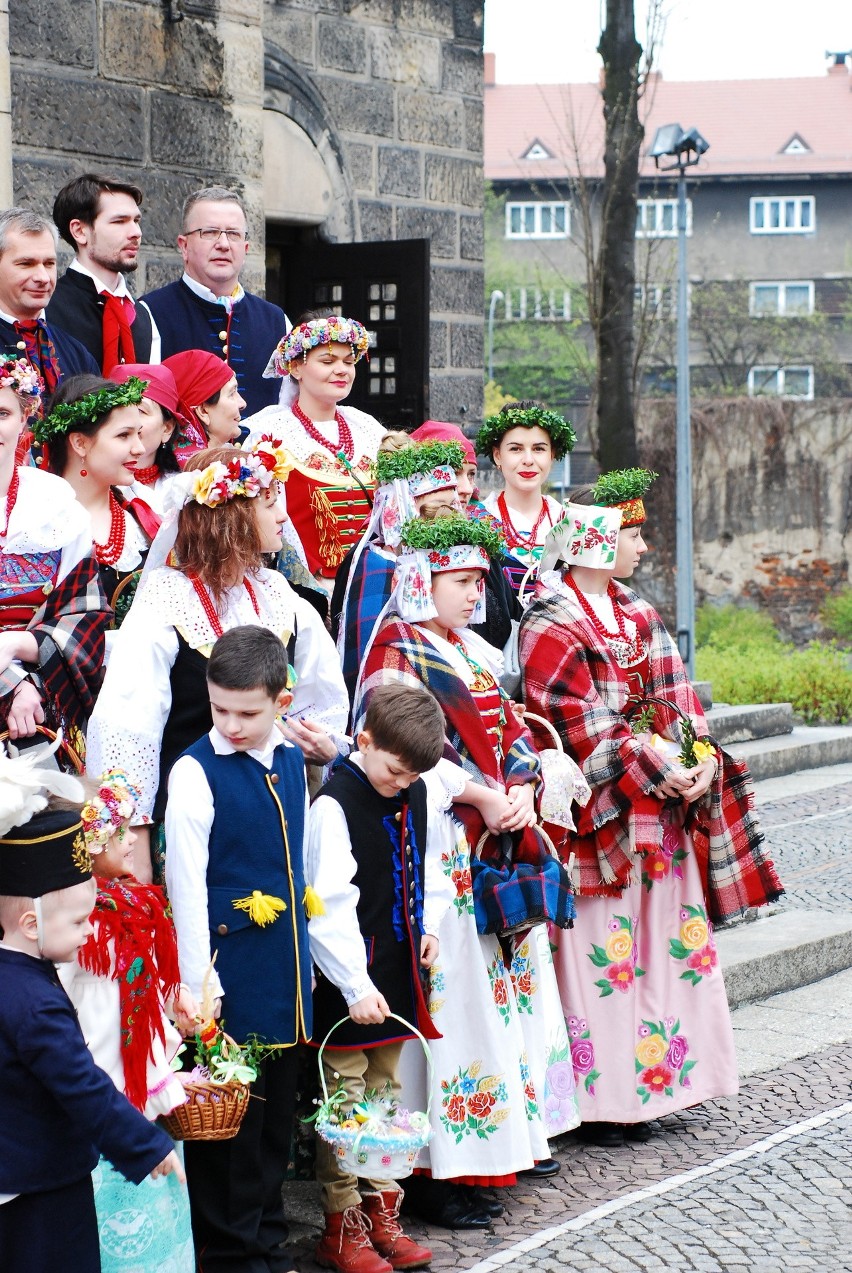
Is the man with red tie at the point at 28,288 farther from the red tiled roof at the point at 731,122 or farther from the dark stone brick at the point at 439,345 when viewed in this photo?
the red tiled roof at the point at 731,122

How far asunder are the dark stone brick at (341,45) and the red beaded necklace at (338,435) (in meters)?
4.60

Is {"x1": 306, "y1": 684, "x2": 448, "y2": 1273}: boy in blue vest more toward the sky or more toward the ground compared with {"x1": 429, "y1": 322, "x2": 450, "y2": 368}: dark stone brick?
more toward the ground

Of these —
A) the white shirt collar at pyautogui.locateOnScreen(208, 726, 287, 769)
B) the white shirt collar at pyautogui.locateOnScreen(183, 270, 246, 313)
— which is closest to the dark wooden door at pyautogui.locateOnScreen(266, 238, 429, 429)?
the white shirt collar at pyautogui.locateOnScreen(183, 270, 246, 313)

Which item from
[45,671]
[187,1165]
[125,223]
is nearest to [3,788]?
[45,671]

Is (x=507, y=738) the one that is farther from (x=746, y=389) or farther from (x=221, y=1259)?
(x=746, y=389)

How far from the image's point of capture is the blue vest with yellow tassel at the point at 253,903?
392 centimetres

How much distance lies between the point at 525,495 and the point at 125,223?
1.56 m

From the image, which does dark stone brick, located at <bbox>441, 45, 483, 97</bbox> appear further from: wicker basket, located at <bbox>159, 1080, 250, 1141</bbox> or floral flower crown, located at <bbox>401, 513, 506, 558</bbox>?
wicker basket, located at <bbox>159, 1080, 250, 1141</bbox>

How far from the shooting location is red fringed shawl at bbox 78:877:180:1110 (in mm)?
3518

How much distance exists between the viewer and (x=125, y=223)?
5.61 meters

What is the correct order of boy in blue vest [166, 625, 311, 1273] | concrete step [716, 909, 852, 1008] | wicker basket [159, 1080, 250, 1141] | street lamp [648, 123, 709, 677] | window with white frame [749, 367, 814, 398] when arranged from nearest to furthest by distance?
wicker basket [159, 1080, 250, 1141] < boy in blue vest [166, 625, 311, 1273] < concrete step [716, 909, 852, 1008] < street lamp [648, 123, 709, 677] < window with white frame [749, 367, 814, 398]

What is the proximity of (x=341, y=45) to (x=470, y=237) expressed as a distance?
54.3 inches

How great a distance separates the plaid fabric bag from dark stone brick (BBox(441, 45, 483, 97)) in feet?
21.9

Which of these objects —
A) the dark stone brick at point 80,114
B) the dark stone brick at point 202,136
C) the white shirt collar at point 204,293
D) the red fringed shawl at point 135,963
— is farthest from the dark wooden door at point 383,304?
the red fringed shawl at point 135,963
